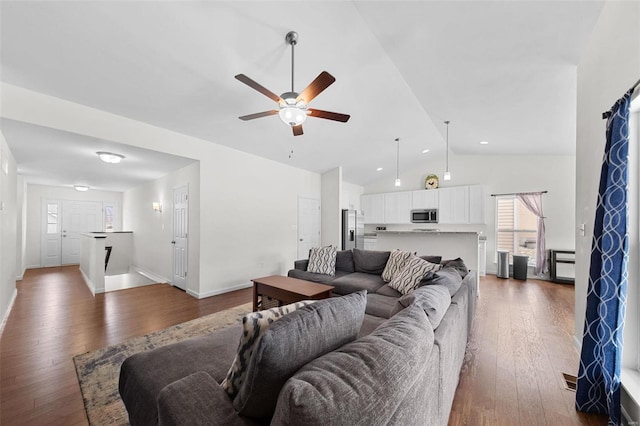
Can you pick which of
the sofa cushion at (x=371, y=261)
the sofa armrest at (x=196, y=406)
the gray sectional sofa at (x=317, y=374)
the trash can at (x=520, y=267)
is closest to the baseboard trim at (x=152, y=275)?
the sofa cushion at (x=371, y=261)

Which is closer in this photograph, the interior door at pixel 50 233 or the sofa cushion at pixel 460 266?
the sofa cushion at pixel 460 266

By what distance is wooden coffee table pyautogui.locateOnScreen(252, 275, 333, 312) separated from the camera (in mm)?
2906

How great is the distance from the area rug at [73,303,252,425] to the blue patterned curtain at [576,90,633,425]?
3057mm

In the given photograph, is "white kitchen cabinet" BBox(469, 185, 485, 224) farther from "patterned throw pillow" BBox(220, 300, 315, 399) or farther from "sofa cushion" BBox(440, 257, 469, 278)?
"patterned throw pillow" BBox(220, 300, 315, 399)

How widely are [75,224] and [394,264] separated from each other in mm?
9190

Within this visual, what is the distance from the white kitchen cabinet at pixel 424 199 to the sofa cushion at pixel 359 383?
663 cm

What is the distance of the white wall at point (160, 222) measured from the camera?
4391 millimetres

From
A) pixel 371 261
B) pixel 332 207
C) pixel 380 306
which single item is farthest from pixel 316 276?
pixel 332 207

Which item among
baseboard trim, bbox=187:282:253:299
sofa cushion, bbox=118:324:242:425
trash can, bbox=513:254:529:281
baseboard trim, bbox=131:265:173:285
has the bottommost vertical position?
baseboard trim, bbox=131:265:173:285

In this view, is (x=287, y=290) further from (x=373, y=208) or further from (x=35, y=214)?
(x=35, y=214)

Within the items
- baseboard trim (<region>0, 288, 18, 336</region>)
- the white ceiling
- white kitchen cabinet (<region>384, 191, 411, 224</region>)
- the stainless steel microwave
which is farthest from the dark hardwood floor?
white kitchen cabinet (<region>384, 191, 411, 224</region>)

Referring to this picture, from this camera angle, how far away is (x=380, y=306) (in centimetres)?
260

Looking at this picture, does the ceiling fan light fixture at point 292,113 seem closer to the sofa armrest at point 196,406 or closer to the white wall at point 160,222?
the sofa armrest at point 196,406

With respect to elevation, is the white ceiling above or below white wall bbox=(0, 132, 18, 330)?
above
